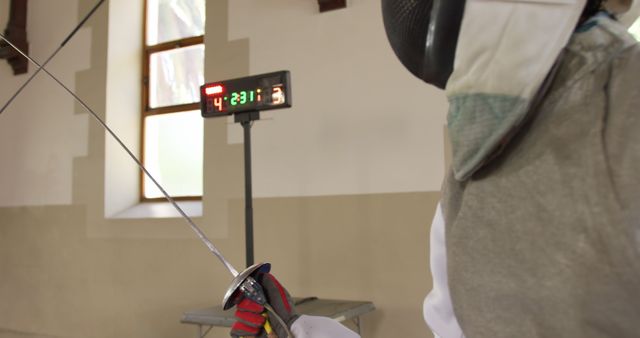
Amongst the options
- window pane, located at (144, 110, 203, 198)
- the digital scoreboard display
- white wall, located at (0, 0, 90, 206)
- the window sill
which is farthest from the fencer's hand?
white wall, located at (0, 0, 90, 206)

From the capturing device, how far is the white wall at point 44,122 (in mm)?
3012

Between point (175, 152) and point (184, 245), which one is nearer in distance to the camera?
point (184, 245)

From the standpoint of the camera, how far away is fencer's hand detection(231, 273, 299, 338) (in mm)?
909

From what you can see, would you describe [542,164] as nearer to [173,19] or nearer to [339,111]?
[339,111]

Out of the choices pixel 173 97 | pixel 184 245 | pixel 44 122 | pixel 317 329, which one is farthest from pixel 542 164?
pixel 44 122

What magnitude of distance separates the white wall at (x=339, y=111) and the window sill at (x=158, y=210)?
473mm

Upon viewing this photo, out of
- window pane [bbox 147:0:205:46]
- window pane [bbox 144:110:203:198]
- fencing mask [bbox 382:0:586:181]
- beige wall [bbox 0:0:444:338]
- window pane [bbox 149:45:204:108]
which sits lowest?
beige wall [bbox 0:0:444:338]

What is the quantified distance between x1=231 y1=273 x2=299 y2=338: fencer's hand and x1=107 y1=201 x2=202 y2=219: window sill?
5.61 feet

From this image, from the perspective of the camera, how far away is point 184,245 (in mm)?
2582

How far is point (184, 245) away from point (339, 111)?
1.11 m

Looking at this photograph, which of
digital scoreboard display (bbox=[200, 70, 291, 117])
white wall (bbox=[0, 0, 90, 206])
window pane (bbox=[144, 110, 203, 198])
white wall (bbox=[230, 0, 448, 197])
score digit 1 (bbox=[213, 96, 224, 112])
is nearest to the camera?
digital scoreboard display (bbox=[200, 70, 291, 117])

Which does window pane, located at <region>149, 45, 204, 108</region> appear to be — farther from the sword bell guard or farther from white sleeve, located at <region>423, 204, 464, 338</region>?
white sleeve, located at <region>423, 204, 464, 338</region>

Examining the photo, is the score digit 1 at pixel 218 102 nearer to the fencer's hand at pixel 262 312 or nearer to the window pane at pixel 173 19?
the fencer's hand at pixel 262 312

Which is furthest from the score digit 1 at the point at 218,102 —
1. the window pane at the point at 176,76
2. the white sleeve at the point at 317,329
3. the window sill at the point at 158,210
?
the white sleeve at the point at 317,329
